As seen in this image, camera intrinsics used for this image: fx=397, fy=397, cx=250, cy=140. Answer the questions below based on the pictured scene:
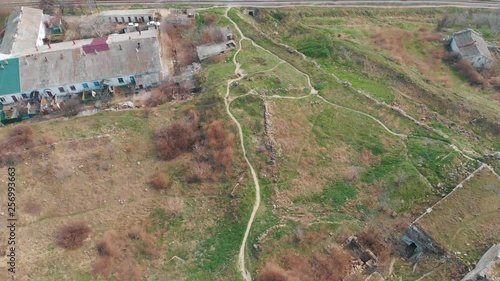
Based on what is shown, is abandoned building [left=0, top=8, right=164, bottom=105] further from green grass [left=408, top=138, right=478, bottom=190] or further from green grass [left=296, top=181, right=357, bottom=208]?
green grass [left=408, top=138, right=478, bottom=190]

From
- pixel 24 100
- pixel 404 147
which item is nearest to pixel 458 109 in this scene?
pixel 404 147

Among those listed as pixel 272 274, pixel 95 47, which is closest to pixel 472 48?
pixel 272 274

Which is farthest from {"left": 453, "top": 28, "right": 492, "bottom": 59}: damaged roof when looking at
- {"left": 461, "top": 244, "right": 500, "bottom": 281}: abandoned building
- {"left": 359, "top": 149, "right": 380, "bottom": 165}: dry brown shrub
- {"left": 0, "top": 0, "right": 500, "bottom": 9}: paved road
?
{"left": 461, "top": 244, "right": 500, "bottom": 281}: abandoned building

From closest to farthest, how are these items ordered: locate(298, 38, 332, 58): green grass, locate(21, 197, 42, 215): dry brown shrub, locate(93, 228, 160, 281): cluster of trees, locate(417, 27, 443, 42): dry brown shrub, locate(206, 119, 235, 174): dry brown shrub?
locate(93, 228, 160, 281): cluster of trees, locate(21, 197, 42, 215): dry brown shrub, locate(206, 119, 235, 174): dry brown shrub, locate(298, 38, 332, 58): green grass, locate(417, 27, 443, 42): dry brown shrub

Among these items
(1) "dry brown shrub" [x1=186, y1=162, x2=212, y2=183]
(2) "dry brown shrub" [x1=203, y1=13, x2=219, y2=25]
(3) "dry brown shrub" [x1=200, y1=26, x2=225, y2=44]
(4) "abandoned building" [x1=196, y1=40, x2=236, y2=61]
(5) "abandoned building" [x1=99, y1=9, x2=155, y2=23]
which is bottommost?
(1) "dry brown shrub" [x1=186, y1=162, x2=212, y2=183]

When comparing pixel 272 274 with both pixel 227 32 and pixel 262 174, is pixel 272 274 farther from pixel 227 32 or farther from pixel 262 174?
pixel 227 32

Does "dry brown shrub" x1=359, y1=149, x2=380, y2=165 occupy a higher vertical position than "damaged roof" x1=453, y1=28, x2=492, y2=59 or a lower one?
lower
